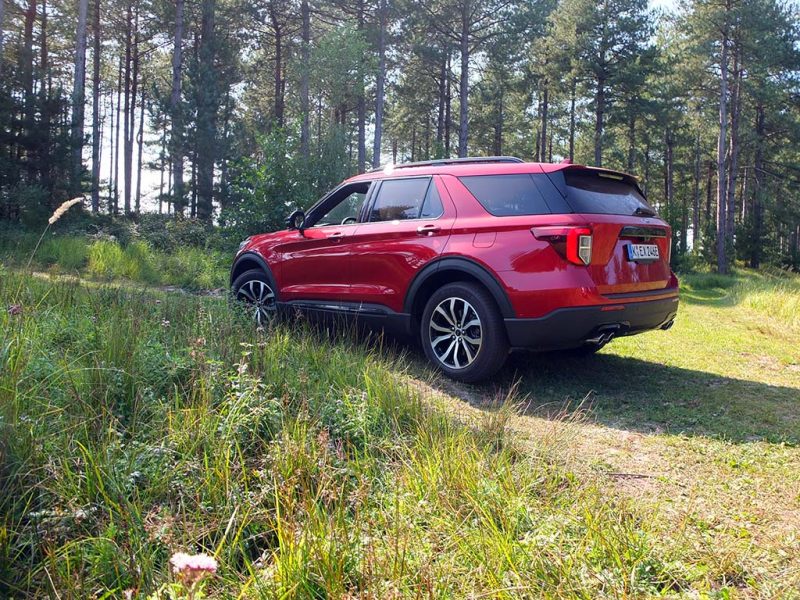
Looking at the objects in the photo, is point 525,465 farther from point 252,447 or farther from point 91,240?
point 91,240

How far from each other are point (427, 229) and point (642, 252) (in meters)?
1.83

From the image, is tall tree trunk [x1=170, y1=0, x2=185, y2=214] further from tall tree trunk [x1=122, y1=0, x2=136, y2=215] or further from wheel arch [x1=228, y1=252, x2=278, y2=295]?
wheel arch [x1=228, y1=252, x2=278, y2=295]

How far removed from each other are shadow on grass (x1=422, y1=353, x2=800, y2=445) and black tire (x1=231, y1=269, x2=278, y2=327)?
266cm

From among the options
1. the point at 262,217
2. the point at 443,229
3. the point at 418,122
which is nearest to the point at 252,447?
the point at 443,229

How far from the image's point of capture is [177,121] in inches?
870

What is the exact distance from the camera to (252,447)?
10.0ft

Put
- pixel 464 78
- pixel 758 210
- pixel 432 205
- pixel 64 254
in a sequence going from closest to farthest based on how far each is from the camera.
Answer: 1. pixel 432 205
2. pixel 64 254
3. pixel 464 78
4. pixel 758 210

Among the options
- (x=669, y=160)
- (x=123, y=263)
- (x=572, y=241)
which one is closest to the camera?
(x=572, y=241)

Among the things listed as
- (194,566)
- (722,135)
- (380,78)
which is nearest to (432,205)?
(194,566)

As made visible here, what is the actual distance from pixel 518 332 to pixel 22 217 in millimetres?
17036

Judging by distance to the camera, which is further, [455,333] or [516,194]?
[455,333]

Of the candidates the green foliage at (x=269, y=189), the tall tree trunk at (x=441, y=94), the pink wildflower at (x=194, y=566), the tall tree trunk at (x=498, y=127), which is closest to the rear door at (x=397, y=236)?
the pink wildflower at (x=194, y=566)

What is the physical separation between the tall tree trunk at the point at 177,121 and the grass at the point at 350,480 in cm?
1905

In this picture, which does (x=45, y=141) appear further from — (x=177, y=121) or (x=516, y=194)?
(x=516, y=194)
